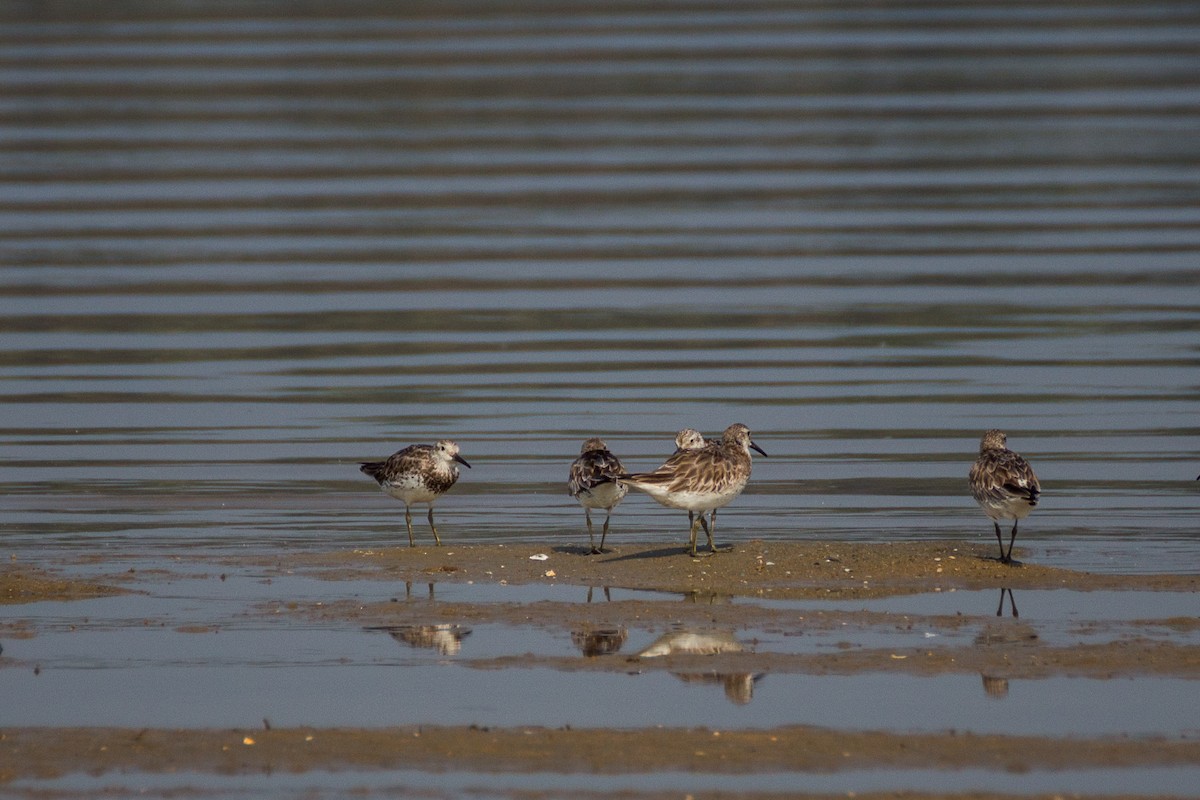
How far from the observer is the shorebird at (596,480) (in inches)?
598

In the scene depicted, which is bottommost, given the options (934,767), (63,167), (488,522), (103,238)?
(934,767)

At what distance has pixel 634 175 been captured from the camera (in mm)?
43719

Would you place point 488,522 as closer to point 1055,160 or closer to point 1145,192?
point 1145,192

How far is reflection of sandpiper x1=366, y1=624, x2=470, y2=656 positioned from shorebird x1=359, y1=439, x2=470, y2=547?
2.71 m

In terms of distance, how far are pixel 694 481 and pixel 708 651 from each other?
8.54ft

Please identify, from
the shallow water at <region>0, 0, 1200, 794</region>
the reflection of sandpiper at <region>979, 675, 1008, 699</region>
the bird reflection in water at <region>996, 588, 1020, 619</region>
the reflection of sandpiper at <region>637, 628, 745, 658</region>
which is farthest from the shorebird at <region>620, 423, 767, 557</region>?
the reflection of sandpiper at <region>979, 675, 1008, 699</region>

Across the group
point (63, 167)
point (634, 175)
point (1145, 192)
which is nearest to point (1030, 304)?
point (1145, 192)

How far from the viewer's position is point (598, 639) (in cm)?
1280

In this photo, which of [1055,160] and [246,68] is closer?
[1055,160]

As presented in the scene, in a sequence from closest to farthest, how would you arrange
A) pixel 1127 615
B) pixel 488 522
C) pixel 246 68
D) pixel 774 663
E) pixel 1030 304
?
1. pixel 774 663
2. pixel 1127 615
3. pixel 488 522
4. pixel 1030 304
5. pixel 246 68

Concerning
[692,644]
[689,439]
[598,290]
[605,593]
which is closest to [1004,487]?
[689,439]

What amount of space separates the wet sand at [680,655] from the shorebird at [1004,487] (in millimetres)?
367

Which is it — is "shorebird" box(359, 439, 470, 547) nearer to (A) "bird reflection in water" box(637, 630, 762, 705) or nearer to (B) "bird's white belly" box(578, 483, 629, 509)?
(B) "bird's white belly" box(578, 483, 629, 509)

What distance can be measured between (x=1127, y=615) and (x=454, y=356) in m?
14.1
